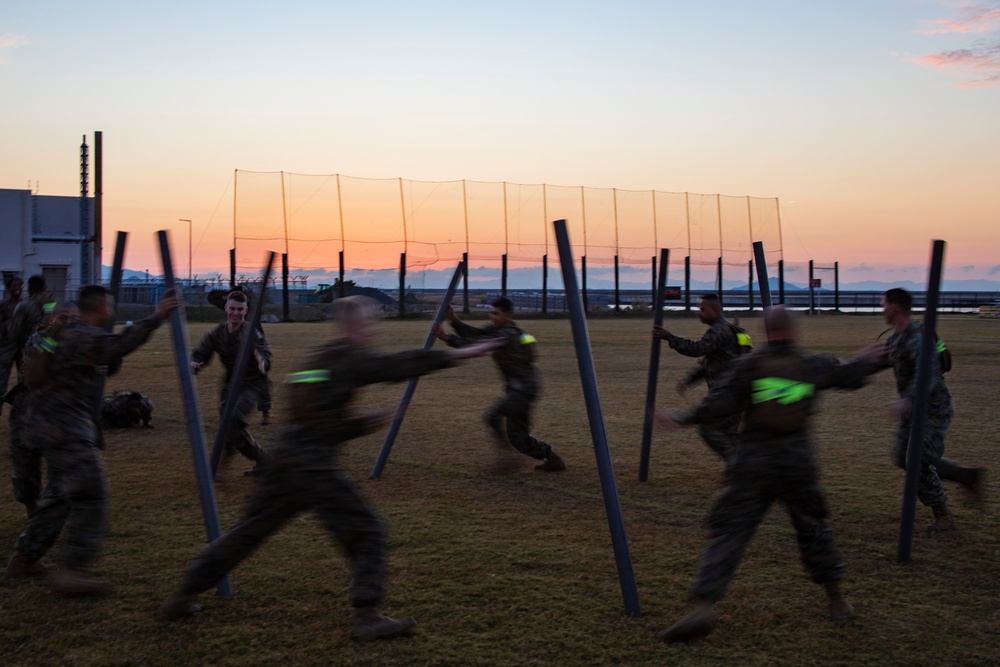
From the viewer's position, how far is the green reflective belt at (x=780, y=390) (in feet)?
16.1

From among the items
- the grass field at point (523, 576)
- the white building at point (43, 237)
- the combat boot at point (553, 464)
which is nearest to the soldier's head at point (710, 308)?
the grass field at point (523, 576)

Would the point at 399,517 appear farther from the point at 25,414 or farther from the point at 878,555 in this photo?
the point at 878,555

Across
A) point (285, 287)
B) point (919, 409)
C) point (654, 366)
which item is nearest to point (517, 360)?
point (654, 366)

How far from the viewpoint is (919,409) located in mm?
6289

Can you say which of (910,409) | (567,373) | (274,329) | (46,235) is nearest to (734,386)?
(910,409)

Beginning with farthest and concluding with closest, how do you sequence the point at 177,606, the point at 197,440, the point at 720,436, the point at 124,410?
the point at 124,410, the point at 720,436, the point at 197,440, the point at 177,606

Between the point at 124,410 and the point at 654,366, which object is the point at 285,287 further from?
the point at 654,366

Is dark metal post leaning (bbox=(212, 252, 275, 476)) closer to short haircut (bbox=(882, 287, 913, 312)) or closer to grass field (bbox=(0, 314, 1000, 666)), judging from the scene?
grass field (bbox=(0, 314, 1000, 666))

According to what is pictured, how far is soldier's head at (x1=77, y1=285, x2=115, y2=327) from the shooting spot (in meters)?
5.91

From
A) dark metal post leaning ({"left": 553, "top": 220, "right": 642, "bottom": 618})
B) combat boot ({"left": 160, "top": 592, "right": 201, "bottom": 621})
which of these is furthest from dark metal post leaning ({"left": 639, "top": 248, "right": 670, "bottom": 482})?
combat boot ({"left": 160, "top": 592, "right": 201, "bottom": 621})

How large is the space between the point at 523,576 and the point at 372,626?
4.60 feet

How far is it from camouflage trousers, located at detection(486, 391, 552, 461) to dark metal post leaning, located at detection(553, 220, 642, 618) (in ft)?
12.8

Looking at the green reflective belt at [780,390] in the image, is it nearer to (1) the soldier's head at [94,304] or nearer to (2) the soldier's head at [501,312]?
(1) the soldier's head at [94,304]

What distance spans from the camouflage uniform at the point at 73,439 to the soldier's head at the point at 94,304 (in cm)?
14
